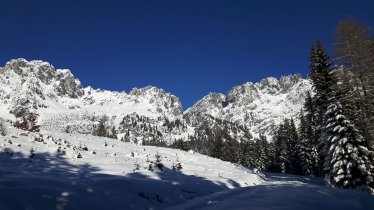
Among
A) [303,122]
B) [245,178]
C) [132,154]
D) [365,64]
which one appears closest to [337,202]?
[245,178]

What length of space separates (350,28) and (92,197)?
Answer: 24578mm

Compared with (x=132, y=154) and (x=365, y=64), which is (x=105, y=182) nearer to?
(x=132, y=154)

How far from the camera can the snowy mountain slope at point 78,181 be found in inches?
365

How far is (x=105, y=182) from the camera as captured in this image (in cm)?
1187

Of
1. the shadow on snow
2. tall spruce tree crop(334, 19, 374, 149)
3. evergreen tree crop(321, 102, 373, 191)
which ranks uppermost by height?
tall spruce tree crop(334, 19, 374, 149)

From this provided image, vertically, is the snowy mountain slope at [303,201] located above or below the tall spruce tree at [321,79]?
below

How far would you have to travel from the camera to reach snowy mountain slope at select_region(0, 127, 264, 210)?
9.27 meters

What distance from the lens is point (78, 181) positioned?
11.4m

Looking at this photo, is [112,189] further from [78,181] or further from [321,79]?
[321,79]

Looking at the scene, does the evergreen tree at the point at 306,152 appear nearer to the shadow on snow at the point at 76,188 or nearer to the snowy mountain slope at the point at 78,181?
the snowy mountain slope at the point at 78,181

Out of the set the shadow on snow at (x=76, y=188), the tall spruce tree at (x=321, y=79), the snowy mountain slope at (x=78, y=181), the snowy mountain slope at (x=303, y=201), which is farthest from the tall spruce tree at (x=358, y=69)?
the snowy mountain slope at (x=303, y=201)

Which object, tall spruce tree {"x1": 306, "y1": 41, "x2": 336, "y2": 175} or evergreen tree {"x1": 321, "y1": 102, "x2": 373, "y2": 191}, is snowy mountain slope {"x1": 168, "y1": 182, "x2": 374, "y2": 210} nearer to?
evergreen tree {"x1": 321, "y1": 102, "x2": 373, "y2": 191}

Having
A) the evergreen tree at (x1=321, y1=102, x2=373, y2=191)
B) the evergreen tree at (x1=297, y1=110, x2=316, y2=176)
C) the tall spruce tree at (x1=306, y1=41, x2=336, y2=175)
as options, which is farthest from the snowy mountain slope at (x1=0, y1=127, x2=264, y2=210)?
the evergreen tree at (x1=297, y1=110, x2=316, y2=176)

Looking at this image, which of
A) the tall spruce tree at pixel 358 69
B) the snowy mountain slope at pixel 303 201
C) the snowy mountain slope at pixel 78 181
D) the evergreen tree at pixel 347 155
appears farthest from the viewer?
the tall spruce tree at pixel 358 69
